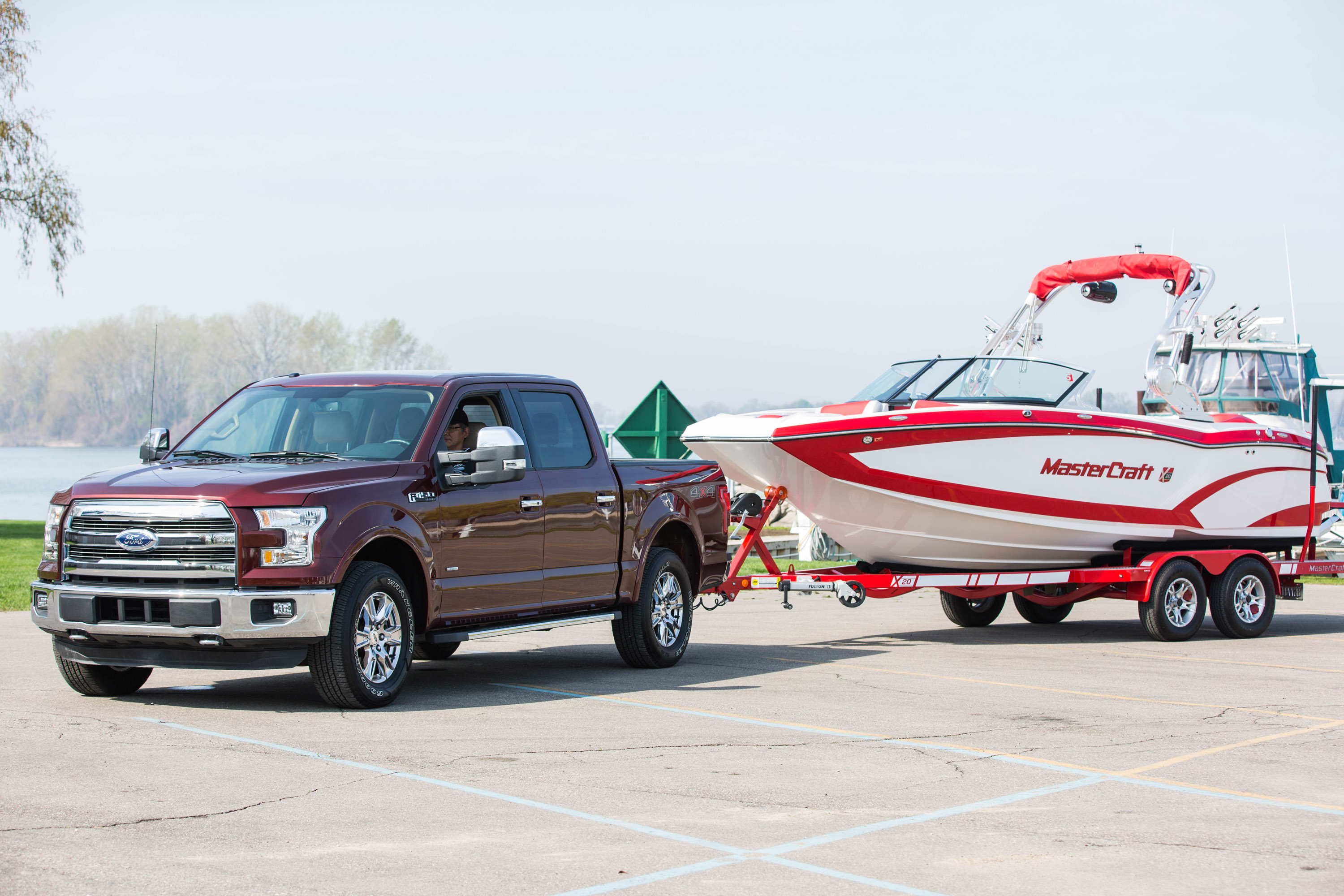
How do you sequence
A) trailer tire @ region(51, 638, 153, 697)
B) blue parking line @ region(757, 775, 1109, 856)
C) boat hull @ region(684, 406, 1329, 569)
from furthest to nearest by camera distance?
boat hull @ region(684, 406, 1329, 569) < trailer tire @ region(51, 638, 153, 697) < blue parking line @ region(757, 775, 1109, 856)

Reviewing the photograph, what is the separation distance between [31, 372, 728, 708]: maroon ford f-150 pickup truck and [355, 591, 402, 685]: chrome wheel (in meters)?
0.01

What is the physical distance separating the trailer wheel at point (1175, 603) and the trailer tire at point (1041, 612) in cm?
178

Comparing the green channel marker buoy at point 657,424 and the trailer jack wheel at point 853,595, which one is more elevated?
the green channel marker buoy at point 657,424

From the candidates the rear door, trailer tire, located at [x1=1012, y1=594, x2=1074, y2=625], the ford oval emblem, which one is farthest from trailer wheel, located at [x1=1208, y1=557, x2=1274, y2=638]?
the ford oval emblem

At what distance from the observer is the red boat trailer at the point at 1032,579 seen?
12.8 metres

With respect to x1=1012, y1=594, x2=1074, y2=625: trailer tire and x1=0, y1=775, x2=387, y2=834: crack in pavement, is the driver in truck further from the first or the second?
x1=1012, y1=594, x2=1074, y2=625: trailer tire

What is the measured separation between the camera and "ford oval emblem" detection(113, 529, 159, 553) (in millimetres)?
8398

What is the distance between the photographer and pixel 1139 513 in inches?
553

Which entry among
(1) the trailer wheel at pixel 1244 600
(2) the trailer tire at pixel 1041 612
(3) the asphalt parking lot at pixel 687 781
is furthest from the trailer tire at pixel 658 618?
(1) the trailer wheel at pixel 1244 600

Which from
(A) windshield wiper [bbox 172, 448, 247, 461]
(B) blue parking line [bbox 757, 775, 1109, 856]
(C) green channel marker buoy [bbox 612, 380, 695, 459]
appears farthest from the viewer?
(C) green channel marker buoy [bbox 612, 380, 695, 459]

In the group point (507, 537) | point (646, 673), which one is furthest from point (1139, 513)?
point (507, 537)

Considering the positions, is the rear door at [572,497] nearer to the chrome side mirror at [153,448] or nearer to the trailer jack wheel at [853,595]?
the chrome side mirror at [153,448]

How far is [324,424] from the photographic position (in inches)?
380

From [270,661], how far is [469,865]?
3309 mm
